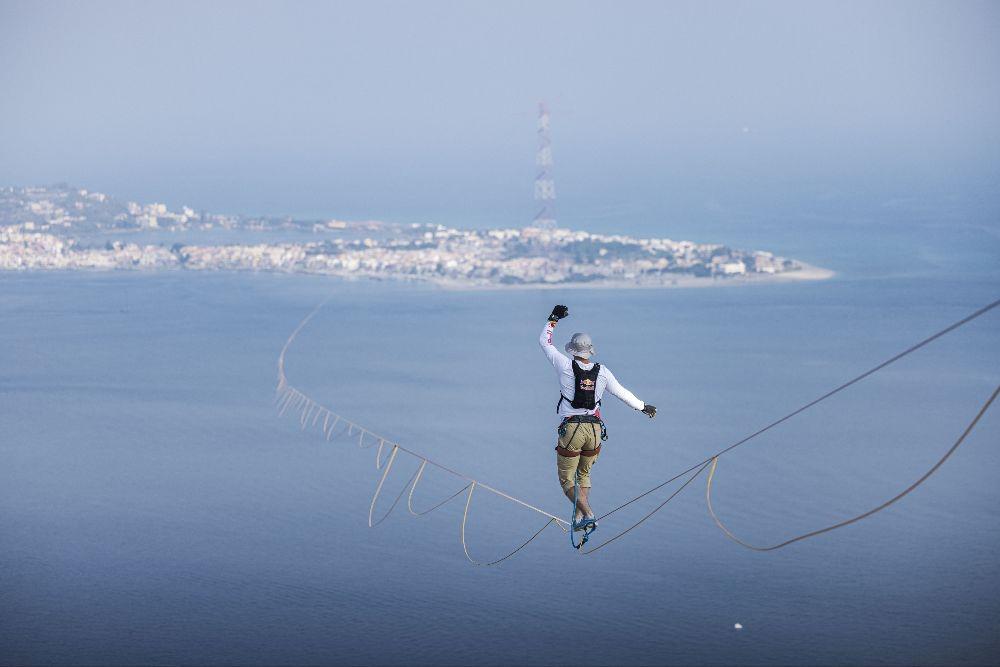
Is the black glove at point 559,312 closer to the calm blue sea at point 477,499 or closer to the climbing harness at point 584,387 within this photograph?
the climbing harness at point 584,387

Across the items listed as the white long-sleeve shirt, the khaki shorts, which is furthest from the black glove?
the khaki shorts

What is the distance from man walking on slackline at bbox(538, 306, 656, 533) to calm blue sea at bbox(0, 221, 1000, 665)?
35.1 feet

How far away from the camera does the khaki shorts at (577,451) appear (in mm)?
10125

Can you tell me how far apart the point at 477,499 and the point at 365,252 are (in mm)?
59495

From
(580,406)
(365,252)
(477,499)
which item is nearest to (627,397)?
(580,406)

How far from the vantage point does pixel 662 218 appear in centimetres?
11294

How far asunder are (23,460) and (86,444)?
2.01 meters

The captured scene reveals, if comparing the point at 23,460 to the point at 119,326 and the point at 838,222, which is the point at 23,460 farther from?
the point at 838,222

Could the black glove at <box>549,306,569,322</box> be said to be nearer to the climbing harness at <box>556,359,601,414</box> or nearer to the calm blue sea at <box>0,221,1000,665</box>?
the climbing harness at <box>556,359,601,414</box>

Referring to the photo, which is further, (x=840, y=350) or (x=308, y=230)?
(x=308, y=230)

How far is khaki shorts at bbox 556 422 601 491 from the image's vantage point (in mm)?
10125

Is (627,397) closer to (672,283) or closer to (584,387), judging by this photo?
(584,387)

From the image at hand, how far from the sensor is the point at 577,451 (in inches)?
404

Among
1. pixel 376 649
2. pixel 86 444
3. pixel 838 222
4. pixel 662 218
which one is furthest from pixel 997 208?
pixel 376 649
